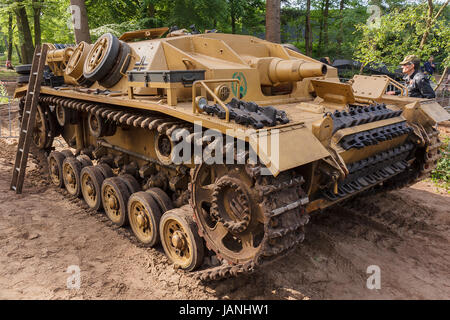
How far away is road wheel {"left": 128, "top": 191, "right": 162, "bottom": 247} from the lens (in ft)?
17.1

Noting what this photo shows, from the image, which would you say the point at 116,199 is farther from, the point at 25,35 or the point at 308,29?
the point at 308,29

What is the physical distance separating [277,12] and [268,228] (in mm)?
10827

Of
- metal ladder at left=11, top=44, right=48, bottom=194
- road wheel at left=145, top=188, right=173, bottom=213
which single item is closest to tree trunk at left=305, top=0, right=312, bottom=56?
metal ladder at left=11, top=44, right=48, bottom=194

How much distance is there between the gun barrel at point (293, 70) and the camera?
5082 mm

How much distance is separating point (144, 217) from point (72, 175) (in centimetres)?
269

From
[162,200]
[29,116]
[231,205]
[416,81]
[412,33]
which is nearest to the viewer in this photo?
[231,205]

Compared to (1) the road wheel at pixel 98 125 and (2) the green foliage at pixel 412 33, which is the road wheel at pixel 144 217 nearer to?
(1) the road wheel at pixel 98 125

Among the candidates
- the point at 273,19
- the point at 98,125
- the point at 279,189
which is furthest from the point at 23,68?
the point at 273,19

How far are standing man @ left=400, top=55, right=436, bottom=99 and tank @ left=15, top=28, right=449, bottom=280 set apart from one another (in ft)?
6.76

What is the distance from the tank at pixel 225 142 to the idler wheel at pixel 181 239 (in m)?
0.02

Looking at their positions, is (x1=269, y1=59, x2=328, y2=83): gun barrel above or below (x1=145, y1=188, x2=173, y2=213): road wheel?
above

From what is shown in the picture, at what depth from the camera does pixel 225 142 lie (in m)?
3.91

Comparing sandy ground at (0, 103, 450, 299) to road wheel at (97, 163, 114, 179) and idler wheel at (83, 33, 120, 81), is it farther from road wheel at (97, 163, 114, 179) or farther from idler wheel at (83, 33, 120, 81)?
idler wheel at (83, 33, 120, 81)

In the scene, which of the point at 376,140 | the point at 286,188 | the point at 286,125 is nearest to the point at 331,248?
the point at 376,140
